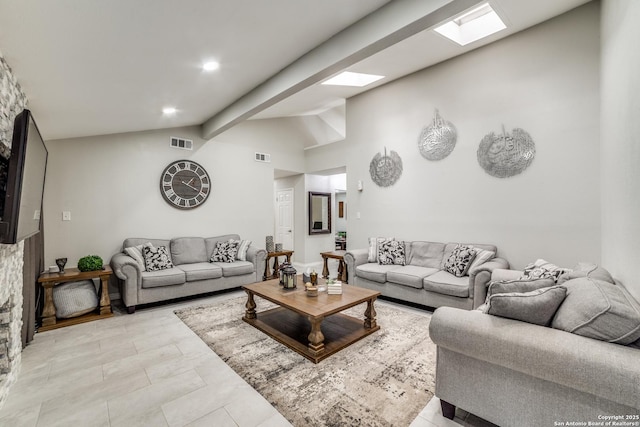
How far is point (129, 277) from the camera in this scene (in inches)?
136

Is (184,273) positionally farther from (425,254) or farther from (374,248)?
(425,254)

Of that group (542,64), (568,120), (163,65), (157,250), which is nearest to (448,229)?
(568,120)

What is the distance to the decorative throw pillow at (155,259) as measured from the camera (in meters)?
3.90

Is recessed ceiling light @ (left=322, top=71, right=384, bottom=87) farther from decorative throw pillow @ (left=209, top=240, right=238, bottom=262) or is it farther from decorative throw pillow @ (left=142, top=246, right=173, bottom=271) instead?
decorative throw pillow @ (left=142, top=246, right=173, bottom=271)

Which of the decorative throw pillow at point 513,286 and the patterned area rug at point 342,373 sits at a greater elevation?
the decorative throw pillow at point 513,286

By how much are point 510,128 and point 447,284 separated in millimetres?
2157

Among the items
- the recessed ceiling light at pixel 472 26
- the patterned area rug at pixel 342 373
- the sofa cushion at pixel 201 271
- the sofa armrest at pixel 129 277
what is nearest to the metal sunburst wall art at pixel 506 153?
the recessed ceiling light at pixel 472 26

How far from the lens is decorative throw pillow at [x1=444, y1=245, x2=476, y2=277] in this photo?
3521 millimetres

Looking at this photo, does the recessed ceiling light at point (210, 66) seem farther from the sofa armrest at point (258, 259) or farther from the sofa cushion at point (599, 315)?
the sofa cushion at point (599, 315)

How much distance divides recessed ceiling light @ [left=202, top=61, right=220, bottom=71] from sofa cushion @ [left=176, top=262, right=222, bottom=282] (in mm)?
2613

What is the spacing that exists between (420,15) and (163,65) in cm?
196

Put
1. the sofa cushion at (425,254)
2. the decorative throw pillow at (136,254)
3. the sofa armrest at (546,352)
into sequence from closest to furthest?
the sofa armrest at (546,352)
the decorative throw pillow at (136,254)
the sofa cushion at (425,254)

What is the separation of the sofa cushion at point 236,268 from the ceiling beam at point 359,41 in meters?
2.33

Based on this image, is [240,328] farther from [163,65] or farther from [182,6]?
[182,6]
